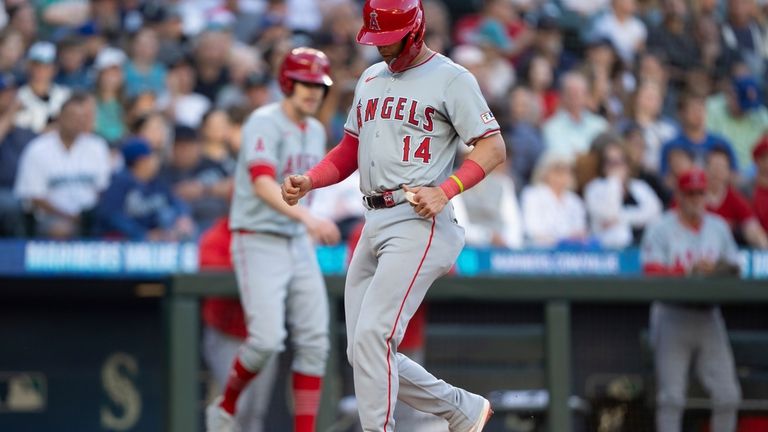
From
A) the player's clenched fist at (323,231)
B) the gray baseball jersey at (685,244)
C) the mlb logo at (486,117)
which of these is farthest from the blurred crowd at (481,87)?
the mlb logo at (486,117)

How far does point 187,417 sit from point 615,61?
6.75 m

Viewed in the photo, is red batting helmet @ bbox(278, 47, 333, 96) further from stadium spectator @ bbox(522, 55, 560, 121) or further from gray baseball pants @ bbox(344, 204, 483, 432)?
stadium spectator @ bbox(522, 55, 560, 121)

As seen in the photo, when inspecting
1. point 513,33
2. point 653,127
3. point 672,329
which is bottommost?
point 672,329

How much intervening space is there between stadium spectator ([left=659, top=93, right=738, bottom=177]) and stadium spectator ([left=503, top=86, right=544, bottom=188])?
104cm

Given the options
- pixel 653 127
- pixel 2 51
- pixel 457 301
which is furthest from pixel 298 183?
pixel 653 127

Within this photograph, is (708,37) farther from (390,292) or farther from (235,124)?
(390,292)

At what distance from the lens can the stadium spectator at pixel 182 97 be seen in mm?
9820

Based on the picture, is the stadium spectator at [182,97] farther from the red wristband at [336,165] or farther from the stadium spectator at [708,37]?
the stadium spectator at [708,37]

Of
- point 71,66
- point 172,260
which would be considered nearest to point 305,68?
point 172,260

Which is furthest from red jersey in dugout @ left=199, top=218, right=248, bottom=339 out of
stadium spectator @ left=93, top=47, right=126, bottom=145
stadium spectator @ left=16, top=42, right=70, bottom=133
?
stadium spectator @ left=93, top=47, right=126, bottom=145

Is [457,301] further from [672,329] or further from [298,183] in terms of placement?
[298,183]

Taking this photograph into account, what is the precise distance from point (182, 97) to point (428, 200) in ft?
19.3

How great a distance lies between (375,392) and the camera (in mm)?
4688

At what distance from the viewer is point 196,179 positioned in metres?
9.00
